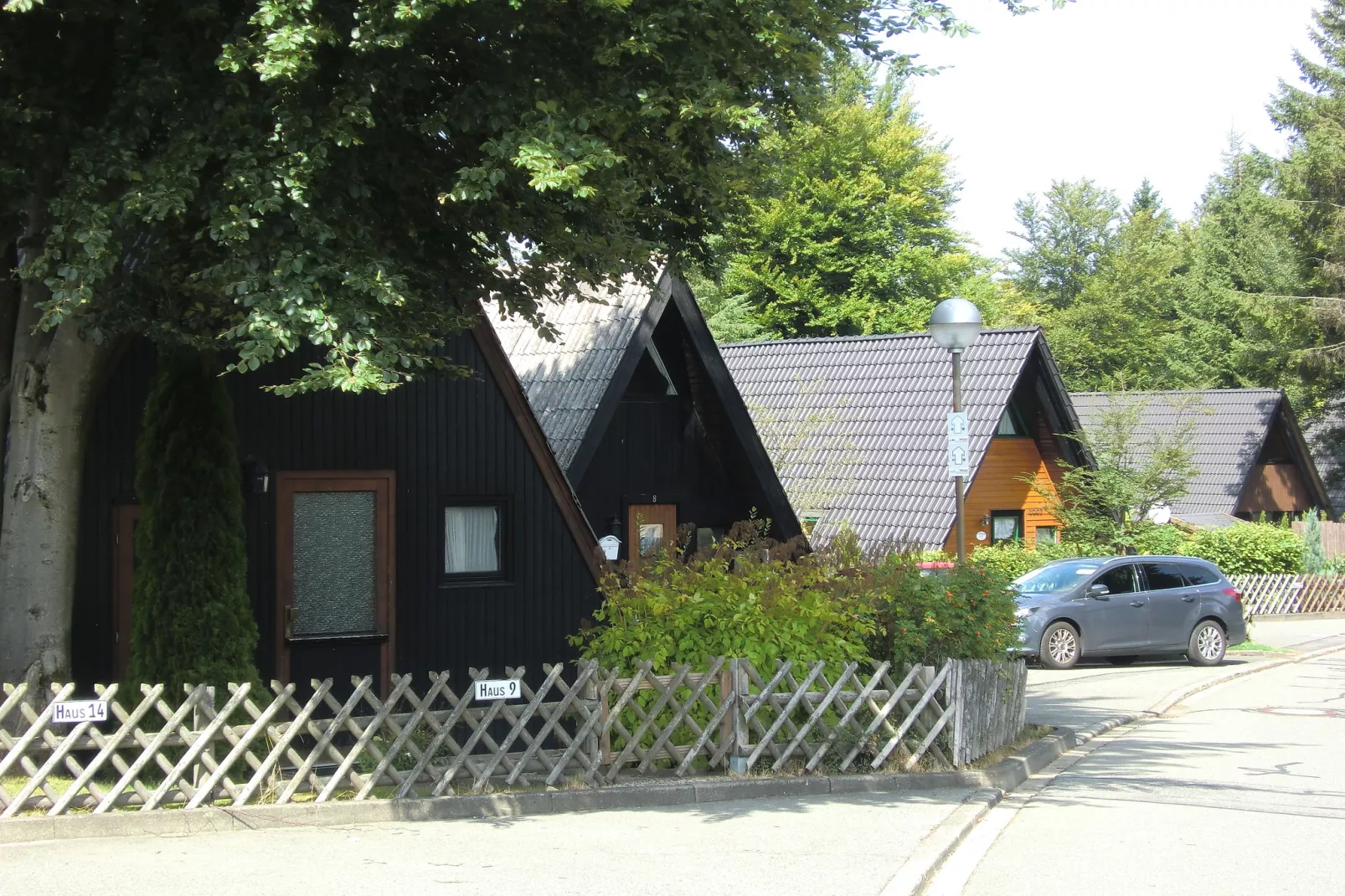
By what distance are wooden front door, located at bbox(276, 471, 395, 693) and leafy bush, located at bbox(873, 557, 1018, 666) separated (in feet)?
15.7

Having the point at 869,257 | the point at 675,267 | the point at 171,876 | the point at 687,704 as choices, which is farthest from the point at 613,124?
the point at 869,257

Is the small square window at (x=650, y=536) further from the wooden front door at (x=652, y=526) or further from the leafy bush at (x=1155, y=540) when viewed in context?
the leafy bush at (x=1155, y=540)

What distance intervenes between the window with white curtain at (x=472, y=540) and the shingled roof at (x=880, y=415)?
13.8 metres

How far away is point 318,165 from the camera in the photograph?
9.02 m

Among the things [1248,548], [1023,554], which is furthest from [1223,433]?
[1023,554]

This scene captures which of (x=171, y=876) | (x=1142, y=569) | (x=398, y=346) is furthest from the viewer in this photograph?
(x=1142, y=569)

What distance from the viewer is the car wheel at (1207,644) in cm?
2464

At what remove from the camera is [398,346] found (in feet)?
31.4

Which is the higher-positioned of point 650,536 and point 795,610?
point 650,536

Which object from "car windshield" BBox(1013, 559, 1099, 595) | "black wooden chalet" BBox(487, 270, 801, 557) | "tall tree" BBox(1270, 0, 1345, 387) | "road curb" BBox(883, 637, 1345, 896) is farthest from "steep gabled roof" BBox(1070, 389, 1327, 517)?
"black wooden chalet" BBox(487, 270, 801, 557)

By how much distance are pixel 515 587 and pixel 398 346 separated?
21.0 ft

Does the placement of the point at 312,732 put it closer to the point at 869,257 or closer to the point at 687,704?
the point at 687,704

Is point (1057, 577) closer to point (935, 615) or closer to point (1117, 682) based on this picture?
point (1117, 682)

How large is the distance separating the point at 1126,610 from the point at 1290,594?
13322 millimetres
